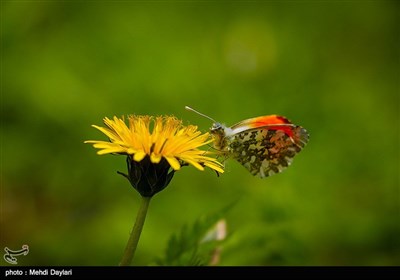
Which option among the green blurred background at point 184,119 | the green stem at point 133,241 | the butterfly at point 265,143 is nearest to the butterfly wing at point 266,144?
the butterfly at point 265,143

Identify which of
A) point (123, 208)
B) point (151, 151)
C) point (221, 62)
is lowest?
point (151, 151)

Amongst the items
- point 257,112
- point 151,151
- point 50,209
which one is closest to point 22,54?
point 50,209

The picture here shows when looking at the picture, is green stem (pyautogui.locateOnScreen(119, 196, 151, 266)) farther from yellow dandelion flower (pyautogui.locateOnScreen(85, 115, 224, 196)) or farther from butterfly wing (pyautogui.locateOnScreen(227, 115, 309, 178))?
butterfly wing (pyautogui.locateOnScreen(227, 115, 309, 178))

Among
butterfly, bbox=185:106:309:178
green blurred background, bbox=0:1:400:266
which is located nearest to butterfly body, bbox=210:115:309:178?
butterfly, bbox=185:106:309:178

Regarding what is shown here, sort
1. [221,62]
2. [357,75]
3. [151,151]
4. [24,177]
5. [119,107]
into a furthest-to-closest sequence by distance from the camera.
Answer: [357,75] < [221,62] < [119,107] < [24,177] < [151,151]

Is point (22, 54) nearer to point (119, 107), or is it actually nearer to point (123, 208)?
point (119, 107)

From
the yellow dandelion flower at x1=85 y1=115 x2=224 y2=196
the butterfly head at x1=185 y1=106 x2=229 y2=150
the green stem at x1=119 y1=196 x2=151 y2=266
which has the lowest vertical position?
the green stem at x1=119 y1=196 x2=151 y2=266

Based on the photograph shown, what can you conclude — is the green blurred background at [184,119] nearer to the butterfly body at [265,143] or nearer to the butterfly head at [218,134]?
the butterfly body at [265,143]
